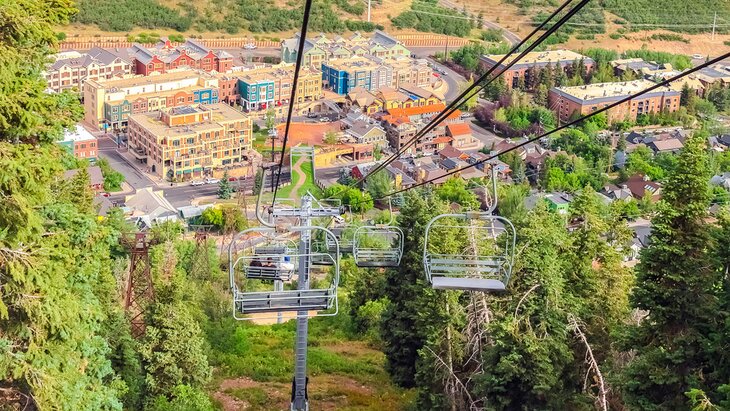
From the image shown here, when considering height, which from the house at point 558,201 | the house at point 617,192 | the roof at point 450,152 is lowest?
the house at point 617,192

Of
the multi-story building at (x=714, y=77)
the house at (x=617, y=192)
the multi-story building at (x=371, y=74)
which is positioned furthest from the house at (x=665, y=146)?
the multi-story building at (x=371, y=74)

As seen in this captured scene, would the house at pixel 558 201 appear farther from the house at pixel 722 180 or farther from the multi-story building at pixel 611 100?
the multi-story building at pixel 611 100

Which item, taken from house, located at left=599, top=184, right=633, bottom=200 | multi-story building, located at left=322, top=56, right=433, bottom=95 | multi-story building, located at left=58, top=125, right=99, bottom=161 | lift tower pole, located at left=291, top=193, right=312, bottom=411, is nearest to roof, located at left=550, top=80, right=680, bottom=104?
multi-story building, located at left=322, top=56, right=433, bottom=95

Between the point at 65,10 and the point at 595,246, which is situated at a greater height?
the point at 65,10

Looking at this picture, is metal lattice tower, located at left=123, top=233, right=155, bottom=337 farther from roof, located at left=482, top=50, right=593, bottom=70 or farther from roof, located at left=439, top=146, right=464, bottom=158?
roof, located at left=482, top=50, right=593, bottom=70

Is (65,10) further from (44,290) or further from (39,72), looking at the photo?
(44,290)

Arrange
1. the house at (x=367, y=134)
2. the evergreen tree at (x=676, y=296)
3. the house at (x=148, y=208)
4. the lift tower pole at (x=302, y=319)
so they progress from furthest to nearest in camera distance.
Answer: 1. the house at (x=367, y=134)
2. the house at (x=148, y=208)
3. the evergreen tree at (x=676, y=296)
4. the lift tower pole at (x=302, y=319)

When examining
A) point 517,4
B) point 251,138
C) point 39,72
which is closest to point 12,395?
point 39,72
